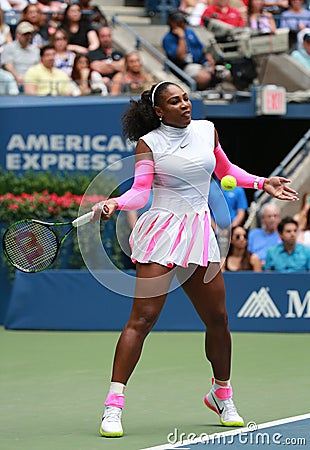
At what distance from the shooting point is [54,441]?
228 inches

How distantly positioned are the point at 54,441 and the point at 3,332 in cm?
499

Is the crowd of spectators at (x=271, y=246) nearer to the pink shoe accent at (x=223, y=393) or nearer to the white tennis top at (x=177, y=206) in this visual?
the pink shoe accent at (x=223, y=393)

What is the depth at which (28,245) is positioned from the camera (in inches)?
243

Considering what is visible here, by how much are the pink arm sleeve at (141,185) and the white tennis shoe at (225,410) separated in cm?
120

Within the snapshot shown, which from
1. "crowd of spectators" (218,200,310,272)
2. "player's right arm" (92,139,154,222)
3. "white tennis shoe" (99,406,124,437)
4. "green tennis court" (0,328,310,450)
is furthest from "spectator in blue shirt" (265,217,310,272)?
"white tennis shoe" (99,406,124,437)

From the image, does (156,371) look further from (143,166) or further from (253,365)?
(143,166)

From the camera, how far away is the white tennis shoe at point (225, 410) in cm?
615

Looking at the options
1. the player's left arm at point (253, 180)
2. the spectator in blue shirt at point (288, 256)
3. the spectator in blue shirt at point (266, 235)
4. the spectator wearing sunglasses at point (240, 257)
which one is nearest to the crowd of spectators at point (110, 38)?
the spectator in blue shirt at point (266, 235)

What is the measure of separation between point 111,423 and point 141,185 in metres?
1.27

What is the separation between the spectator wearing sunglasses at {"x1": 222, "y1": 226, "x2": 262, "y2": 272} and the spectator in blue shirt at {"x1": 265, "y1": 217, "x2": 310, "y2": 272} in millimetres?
221

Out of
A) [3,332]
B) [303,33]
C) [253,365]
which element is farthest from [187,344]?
[303,33]

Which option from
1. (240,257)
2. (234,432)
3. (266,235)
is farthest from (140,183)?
(266,235)

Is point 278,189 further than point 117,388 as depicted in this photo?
Yes

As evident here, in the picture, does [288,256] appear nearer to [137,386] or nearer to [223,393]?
[137,386]
